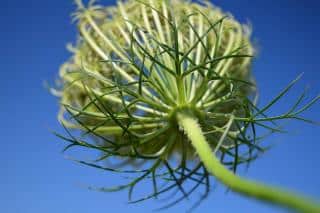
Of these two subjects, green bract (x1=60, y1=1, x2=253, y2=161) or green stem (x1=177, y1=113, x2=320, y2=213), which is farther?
green bract (x1=60, y1=1, x2=253, y2=161)

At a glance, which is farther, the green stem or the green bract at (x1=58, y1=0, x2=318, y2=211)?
the green bract at (x1=58, y1=0, x2=318, y2=211)

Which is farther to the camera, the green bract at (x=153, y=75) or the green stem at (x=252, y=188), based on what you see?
the green bract at (x=153, y=75)

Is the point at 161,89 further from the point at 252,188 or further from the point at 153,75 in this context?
the point at 252,188

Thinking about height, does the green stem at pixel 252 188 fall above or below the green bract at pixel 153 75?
below

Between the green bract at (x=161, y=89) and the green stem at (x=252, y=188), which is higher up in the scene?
the green bract at (x=161, y=89)

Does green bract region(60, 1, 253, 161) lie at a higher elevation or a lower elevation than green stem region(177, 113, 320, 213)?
higher

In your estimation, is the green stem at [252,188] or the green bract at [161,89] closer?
the green stem at [252,188]

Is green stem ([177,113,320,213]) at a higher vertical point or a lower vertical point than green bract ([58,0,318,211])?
lower

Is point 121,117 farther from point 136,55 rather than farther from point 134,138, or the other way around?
point 136,55
